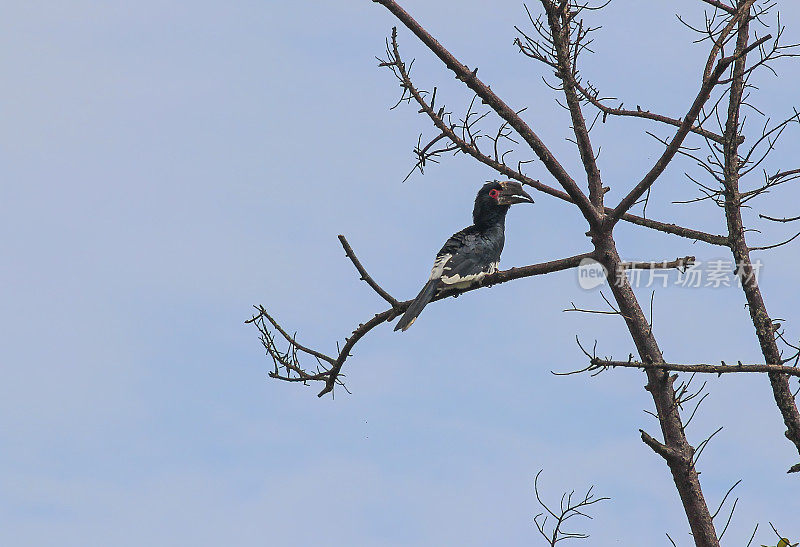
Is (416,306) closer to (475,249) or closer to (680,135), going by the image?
(475,249)

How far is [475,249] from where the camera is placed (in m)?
9.72

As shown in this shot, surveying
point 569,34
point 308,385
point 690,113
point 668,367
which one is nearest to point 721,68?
point 690,113

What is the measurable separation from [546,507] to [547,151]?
10.3 feet

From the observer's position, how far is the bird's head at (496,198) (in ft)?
34.2

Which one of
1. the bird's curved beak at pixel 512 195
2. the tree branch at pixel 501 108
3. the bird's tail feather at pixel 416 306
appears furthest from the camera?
the bird's curved beak at pixel 512 195

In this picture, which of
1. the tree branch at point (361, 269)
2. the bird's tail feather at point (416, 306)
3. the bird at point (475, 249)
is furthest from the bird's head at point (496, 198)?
the tree branch at point (361, 269)

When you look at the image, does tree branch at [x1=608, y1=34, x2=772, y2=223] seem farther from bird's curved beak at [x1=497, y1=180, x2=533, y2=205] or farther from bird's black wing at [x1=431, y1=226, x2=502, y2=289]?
bird's curved beak at [x1=497, y1=180, x2=533, y2=205]

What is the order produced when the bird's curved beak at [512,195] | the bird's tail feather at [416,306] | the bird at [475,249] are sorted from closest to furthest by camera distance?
1. the bird's tail feather at [416,306]
2. the bird at [475,249]
3. the bird's curved beak at [512,195]

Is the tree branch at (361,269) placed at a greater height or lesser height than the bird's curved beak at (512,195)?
lesser

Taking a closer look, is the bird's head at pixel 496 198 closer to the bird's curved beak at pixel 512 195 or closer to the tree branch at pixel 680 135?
the bird's curved beak at pixel 512 195

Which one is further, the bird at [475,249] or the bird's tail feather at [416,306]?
the bird at [475,249]

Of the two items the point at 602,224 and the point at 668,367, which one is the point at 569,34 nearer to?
the point at 602,224

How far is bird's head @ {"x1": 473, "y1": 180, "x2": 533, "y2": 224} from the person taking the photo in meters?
10.4

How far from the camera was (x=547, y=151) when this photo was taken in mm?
7562
